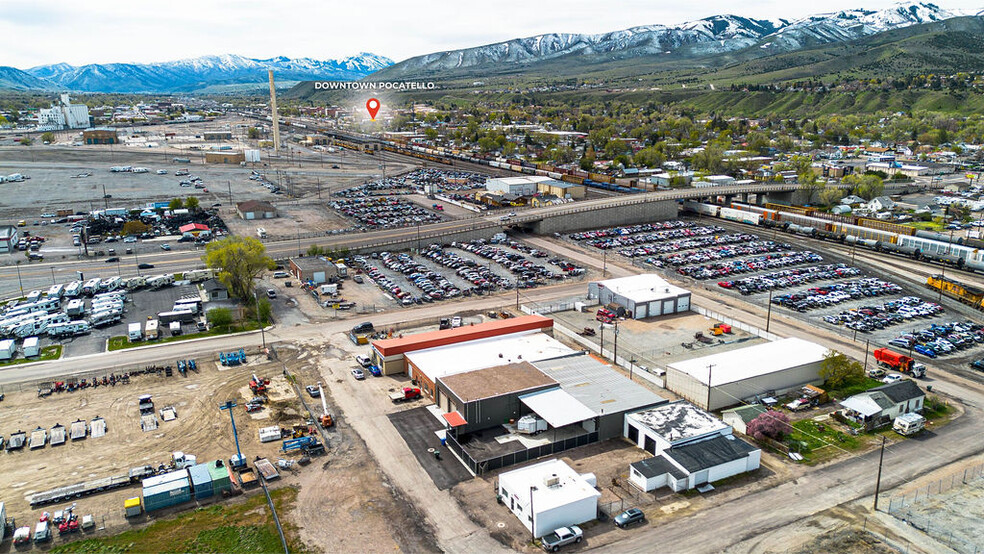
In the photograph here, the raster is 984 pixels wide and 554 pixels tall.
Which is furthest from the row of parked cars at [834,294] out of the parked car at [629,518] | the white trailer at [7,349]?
the white trailer at [7,349]

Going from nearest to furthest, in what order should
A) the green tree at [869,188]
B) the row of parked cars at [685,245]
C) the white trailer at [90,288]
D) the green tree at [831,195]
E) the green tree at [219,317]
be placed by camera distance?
the green tree at [219,317]
the white trailer at [90,288]
the row of parked cars at [685,245]
the green tree at [831,195]
the green tree at [869,188]

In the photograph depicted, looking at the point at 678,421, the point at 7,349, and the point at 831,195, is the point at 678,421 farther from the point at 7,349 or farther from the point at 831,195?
the point at 831,195

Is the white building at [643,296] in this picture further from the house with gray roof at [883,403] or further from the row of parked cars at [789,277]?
the house with gray roof at [883,403]

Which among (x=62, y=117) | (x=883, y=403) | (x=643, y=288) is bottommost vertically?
(x=883, y=403)

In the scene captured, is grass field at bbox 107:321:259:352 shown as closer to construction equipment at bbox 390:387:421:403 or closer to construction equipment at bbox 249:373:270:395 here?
construction equipment at bbox 249:373:270:395

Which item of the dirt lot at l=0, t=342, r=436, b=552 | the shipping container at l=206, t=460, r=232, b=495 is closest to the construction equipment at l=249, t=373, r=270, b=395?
the dirt lot at l=0, t=342, r=436, b=552

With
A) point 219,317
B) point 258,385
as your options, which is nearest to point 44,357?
point 219,317
